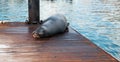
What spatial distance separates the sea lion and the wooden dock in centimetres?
14

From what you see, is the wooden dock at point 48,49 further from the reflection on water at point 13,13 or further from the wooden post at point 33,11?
the reflection on water at point 13,13

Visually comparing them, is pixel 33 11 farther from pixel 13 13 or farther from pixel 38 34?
pixel 13 13

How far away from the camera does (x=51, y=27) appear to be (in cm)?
614

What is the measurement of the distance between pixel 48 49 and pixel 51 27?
4.53 feet

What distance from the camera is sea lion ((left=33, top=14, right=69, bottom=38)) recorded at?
5.75 m

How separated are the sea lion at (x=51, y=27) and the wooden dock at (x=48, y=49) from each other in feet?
0.45

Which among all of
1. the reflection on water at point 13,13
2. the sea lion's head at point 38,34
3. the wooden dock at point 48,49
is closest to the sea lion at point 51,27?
the sea lion's head at point 38,34

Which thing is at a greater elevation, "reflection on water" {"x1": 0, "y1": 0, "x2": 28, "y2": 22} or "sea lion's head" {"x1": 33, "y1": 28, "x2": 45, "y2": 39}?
"sea lion's head" {"x1": 33, "y1": 28, "x2": 45, "y2": 39}

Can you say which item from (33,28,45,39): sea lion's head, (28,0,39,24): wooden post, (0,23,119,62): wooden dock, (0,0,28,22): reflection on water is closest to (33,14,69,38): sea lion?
(33,28,45,39): sea lion's head

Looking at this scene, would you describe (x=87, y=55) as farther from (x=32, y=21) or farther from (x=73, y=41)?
(x=32, y=21)

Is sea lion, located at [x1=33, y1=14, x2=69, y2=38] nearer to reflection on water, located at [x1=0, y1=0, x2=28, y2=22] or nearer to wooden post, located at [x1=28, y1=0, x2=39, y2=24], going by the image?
wooden post, located at [x1=28, y1=0, x2=39, y2=24]

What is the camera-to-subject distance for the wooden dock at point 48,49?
14.0 feet

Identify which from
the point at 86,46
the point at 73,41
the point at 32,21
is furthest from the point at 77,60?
the point at 32,21

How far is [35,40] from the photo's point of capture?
18.0ft
